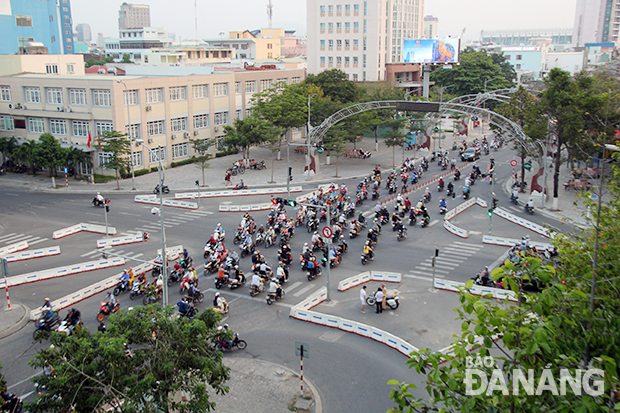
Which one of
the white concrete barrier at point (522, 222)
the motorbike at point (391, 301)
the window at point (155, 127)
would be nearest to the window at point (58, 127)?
the window at point (155, 127)

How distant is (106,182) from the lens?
174 ft

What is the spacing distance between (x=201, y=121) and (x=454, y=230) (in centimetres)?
3982

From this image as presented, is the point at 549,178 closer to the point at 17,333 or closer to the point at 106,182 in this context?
the point at 106,182

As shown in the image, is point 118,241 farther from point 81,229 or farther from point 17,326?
point 17,326

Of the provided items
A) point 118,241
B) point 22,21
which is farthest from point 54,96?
point 22,21

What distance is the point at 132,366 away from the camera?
12.5 m

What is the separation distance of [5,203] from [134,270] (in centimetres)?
2297

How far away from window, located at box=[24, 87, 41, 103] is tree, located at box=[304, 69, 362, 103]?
113 ft

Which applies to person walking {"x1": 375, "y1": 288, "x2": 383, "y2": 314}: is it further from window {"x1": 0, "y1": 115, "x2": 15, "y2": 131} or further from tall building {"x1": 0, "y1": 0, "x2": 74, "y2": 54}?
tall building {"x1": 0, "y1": 0, "x2": 74, "y2": 54}

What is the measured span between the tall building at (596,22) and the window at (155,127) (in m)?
183

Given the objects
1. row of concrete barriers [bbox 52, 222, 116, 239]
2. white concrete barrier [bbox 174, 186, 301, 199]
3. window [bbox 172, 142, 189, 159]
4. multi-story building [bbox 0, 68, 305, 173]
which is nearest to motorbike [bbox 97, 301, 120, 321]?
row of concrete barriers [bbox 52, 222, 116, 239]

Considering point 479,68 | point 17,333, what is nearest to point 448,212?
point 17,333

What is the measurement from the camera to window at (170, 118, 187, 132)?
202 feet

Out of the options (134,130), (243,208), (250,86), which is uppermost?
(250,86)
